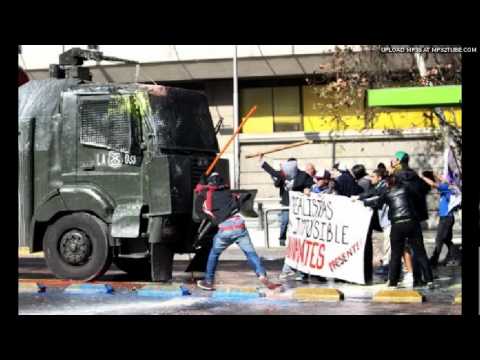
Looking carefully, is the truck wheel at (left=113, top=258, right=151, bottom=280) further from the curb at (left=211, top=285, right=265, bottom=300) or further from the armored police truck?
the curb at (left=211, top=285, right=265, bottom=300)

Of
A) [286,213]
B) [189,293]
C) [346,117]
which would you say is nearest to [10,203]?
[189,293]

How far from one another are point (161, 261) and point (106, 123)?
87.9 inches

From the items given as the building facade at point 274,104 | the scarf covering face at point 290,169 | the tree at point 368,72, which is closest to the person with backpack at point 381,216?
the scarf covering face at point 290,169

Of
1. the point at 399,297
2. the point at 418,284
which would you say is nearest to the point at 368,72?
the point at 418,284

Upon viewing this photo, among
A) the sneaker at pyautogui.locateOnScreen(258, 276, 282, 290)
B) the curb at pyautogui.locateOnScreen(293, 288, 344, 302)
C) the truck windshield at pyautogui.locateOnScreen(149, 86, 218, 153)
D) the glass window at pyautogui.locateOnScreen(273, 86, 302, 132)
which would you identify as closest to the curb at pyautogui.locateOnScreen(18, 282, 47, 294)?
the truck windshield at pyautogui.locateOnScreen(149, 86, 218, 153)

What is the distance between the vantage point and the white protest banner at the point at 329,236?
45.6ft

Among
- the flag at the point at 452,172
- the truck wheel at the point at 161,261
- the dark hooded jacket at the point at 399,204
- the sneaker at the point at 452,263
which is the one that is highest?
the flag at the point at 452,172

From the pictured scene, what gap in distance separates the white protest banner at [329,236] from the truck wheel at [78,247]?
2.94 metres

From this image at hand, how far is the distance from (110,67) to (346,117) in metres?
7.50

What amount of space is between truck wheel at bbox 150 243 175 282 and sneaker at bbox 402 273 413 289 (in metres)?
3.51

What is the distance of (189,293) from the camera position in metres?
13.1

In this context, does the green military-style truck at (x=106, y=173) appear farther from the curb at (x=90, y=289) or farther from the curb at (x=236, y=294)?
the curb at (x=236, y=294)

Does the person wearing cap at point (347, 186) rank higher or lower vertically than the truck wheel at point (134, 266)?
higher
